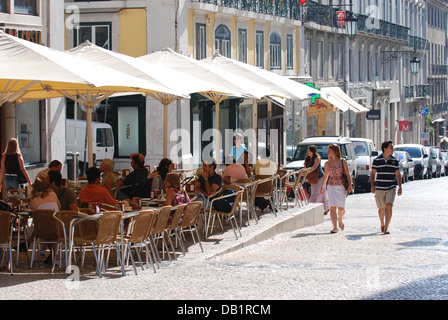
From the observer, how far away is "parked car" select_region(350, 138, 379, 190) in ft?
106

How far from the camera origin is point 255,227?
668 inches

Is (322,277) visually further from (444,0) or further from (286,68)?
(444,0)

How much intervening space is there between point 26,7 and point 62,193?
10106 mm

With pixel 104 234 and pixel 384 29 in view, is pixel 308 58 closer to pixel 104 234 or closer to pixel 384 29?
pixel 384 29

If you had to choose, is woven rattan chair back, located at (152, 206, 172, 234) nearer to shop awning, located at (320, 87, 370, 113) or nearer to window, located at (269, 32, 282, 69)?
window, located at (269, 32, 282, 69)

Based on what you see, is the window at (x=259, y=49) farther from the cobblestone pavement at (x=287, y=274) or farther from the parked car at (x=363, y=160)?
the cobblestone pavement at (x=287, y=274)

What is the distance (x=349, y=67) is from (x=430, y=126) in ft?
94.5

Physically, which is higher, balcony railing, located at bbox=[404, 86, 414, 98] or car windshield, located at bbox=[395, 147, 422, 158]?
balcony railing, located at bbox=[404, 86, 414, 98]

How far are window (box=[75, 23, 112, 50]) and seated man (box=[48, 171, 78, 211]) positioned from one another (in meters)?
19.6

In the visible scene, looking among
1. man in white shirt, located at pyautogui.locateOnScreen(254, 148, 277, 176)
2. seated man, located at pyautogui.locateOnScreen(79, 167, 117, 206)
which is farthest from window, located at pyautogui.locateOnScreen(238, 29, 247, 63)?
seated man, located at pyautogui.locateOnScreen(79, 167, 117, 206)

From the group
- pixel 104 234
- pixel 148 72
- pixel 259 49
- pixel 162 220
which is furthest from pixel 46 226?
pixel 259 49

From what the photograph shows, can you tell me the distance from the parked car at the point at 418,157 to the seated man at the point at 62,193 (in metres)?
33.0

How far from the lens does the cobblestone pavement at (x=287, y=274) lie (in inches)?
399
